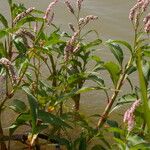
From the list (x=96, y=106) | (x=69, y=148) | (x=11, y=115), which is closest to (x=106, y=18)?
(x=96, y=106)

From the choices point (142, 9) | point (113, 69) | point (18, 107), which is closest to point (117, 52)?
point (113, 69)

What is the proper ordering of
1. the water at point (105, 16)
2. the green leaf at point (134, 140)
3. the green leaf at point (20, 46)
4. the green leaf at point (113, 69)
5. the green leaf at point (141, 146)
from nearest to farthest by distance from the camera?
the green leaf at point (141, 146), the green leaf at point (134, 140), the green leaf at point (20, 46), the green leaf at point (113, 69), the water at point (105, 16)

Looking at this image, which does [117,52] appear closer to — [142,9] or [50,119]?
[142,9]

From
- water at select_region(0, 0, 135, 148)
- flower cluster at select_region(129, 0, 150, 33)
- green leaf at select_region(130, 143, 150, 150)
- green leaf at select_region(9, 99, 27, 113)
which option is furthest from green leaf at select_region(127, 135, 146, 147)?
water at select_region(0, 0, 135, 148)

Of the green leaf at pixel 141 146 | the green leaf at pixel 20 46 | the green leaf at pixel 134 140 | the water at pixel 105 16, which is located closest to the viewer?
the green leaf at pixel 141 146

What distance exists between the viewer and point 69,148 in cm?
173

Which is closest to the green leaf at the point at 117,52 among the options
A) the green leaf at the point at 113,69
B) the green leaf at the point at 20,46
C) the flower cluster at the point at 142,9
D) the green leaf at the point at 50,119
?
the green leaf at the point at 113,69

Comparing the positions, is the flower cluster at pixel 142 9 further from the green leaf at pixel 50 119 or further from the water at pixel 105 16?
the water at pixel 105 16

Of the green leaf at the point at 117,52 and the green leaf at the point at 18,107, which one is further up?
the green leaf at the point at 117,52

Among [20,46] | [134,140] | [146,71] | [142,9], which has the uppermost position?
[142,9]

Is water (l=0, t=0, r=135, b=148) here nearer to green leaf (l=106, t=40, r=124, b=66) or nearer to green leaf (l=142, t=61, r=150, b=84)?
green leaf (l=106, t=40, r=124, b=66)

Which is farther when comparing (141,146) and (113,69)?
(113,69)

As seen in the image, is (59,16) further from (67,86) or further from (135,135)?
(135,135)

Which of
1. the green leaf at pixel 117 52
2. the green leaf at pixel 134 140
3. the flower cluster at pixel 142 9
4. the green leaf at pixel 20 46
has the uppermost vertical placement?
the flower cluster at pixel 142 9
